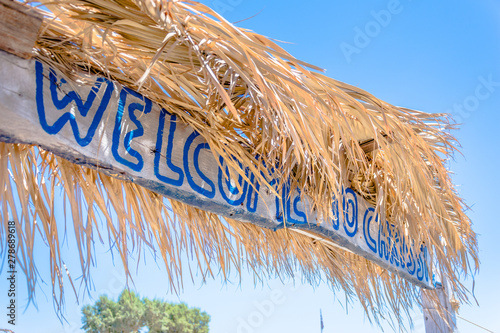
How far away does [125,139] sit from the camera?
81cm

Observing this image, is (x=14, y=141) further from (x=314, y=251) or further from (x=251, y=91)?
(x=314, y=251)

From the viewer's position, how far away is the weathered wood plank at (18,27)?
63cm

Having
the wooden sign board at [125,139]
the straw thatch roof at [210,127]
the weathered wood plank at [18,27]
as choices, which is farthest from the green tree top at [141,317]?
the weathered wood plank at [18,27]

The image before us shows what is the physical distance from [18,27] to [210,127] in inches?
16.9

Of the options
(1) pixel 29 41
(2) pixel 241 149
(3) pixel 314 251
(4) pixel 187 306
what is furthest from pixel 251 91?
(4) pixel 187 306

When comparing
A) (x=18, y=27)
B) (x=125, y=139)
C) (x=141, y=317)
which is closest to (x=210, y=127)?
(x=125, y=139)

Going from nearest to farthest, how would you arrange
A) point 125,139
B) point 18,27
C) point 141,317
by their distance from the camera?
point 18,27 → point 125,139 → point 141,317

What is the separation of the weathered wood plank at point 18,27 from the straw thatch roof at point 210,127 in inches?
2.1

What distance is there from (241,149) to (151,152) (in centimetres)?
25

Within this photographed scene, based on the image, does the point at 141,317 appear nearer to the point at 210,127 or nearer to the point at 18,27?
the point at 210,127

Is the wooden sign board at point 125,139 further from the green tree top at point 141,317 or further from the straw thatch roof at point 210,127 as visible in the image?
the green tree top at point 141,317

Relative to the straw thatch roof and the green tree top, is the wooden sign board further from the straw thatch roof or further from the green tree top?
the green tree top

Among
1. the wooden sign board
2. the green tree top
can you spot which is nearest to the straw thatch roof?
the wooden sign board

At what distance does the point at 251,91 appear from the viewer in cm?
85
